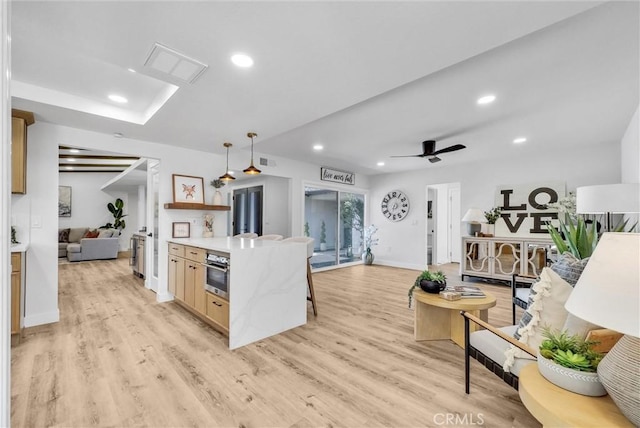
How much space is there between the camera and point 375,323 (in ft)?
10.6

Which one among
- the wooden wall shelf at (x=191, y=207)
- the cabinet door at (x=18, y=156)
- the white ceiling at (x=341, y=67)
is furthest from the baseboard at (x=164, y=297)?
the white ceiling at (x=341, y=67)

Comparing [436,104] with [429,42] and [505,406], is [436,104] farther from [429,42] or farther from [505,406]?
[505,406]

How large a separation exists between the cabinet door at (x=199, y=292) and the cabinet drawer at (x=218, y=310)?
0.12m

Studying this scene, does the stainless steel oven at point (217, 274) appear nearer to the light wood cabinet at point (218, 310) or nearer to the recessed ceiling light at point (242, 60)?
the light wood cabinet at point (218, 310)

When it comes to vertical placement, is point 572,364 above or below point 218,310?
above

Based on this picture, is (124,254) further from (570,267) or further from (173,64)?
(570,267)

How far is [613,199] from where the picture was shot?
106 inches

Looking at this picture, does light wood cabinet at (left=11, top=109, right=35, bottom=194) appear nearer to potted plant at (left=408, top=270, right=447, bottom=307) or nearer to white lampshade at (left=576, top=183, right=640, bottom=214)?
potted plant at (left=408, top=270, right=447, bottom=307)

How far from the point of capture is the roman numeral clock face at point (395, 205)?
7.06 meters

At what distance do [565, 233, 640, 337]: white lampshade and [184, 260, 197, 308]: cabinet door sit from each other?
3330mm

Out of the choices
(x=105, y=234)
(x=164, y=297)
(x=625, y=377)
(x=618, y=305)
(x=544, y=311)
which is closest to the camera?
(x=618, y=305)

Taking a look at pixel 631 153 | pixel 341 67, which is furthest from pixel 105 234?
pixel 631 153

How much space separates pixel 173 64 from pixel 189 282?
2.39m

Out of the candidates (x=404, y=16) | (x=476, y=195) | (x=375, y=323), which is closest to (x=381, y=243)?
(x=476, y=195)
